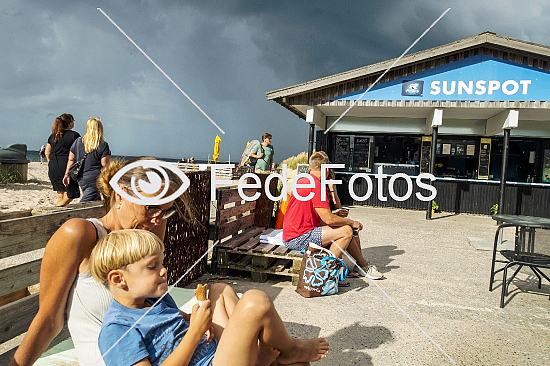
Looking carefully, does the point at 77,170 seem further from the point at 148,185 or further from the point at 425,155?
the point at 425,155

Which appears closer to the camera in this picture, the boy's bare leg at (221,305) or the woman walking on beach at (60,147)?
the boy's bare leg at (221,305)

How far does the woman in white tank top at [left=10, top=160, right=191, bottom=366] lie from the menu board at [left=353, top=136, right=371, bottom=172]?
11.7 m

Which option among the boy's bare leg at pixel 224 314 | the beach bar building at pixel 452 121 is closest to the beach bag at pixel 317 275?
the boy's bare leg at pixel 224 314

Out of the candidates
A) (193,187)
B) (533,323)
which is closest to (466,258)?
(533,323)

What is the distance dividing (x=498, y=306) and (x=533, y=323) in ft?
1.50

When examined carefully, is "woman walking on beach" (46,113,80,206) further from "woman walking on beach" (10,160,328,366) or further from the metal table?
the metal table

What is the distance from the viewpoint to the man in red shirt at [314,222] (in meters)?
A: 4.81

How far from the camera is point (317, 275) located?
14.1 feet

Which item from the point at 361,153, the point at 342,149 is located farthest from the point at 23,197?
the point at 361,153

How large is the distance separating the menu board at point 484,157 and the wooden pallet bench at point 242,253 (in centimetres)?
932

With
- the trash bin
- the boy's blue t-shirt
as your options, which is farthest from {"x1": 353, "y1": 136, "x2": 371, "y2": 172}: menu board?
the trash bin

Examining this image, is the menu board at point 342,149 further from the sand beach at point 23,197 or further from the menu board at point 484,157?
the sand beach at point 23,197

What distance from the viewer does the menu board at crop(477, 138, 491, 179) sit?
12367 millimetres

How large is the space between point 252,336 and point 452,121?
12.2 m
